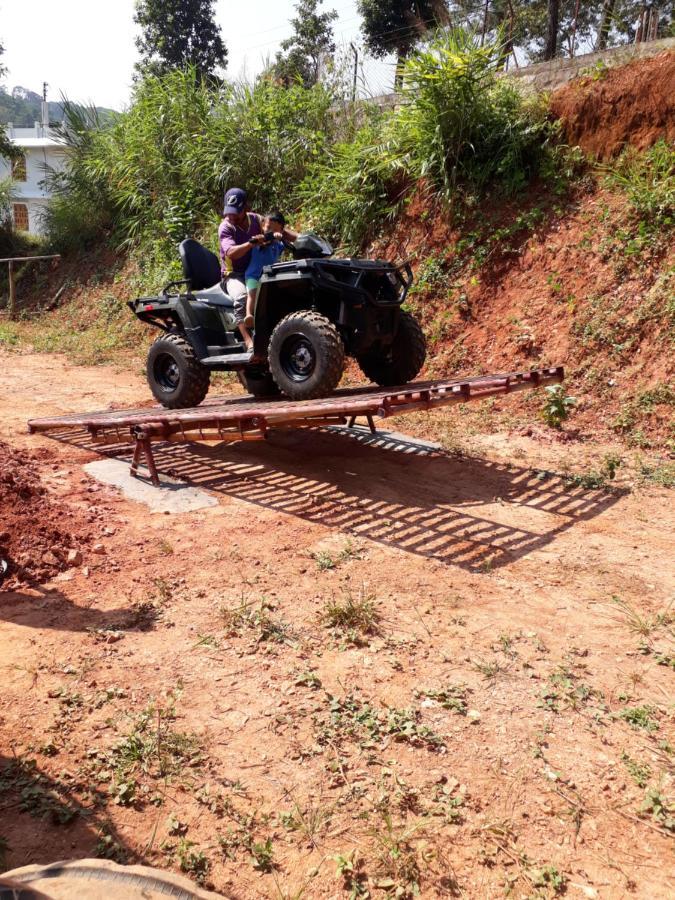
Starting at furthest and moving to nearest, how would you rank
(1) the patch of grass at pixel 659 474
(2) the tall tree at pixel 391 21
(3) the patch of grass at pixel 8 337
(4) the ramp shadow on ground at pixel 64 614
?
(2) the tall tree at pixel 391 21
(3) the patch of grass at pixel 8 337
(1) the patch of grass at pixel 659 474
(4) the ramp shadow on ground at pixel 64 614

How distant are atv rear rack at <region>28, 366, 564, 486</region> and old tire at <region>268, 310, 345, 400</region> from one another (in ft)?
0.50

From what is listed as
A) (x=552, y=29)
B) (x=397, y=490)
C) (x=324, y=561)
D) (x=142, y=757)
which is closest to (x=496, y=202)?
(x=397, y=490)

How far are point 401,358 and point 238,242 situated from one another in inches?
71.3

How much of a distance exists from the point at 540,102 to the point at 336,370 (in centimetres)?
641

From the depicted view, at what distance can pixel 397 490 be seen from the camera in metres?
5.60

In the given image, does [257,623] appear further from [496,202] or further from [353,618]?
[496,202]

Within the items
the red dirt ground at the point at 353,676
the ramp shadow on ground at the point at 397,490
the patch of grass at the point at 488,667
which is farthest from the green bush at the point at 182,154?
the patch of grass at the point at 488,667

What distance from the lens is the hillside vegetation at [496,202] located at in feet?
25.0

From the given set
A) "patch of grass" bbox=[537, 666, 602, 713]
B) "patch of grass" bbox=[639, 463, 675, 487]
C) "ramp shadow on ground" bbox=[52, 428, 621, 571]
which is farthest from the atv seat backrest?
"patch of grass" bbox=[537, 666, 602, 713]

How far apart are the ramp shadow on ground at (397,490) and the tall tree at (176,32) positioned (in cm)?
2875

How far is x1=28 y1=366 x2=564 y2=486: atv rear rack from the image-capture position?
4.70 m

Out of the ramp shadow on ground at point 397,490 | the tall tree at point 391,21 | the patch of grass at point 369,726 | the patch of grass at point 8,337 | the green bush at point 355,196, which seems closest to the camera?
the patch of grass at point 369,726

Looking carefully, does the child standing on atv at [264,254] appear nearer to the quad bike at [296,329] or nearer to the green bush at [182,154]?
the quad bike at [296,329]

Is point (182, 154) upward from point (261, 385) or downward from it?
upward
